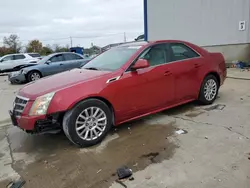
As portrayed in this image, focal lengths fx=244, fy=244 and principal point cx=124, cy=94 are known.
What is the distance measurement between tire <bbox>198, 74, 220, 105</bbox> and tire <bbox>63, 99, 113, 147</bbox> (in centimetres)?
228

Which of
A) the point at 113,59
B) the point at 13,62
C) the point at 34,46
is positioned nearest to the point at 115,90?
the point at 113,59

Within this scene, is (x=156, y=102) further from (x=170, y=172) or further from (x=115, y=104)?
(x=170, y=172)

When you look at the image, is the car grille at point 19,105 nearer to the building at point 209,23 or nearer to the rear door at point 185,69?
the rear door at point 185,69

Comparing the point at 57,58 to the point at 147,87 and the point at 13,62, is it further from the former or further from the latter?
the point at 13,62

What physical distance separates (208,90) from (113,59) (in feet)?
7.28

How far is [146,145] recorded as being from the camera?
3.55 m

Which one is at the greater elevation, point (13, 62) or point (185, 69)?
point (13, 62)

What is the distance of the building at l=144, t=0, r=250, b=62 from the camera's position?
10.1 m

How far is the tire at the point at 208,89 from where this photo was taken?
5.12 metres

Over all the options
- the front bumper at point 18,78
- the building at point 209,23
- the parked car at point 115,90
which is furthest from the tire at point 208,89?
the front bumper at point 18,78

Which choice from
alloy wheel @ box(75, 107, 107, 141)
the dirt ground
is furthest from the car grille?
alloy wheel @ box(75, 107, 107, 141)

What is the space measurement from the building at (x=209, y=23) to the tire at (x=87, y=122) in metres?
8.61

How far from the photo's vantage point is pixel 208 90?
5.25m

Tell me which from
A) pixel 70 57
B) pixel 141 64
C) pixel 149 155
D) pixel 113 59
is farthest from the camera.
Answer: pixel 70 57
